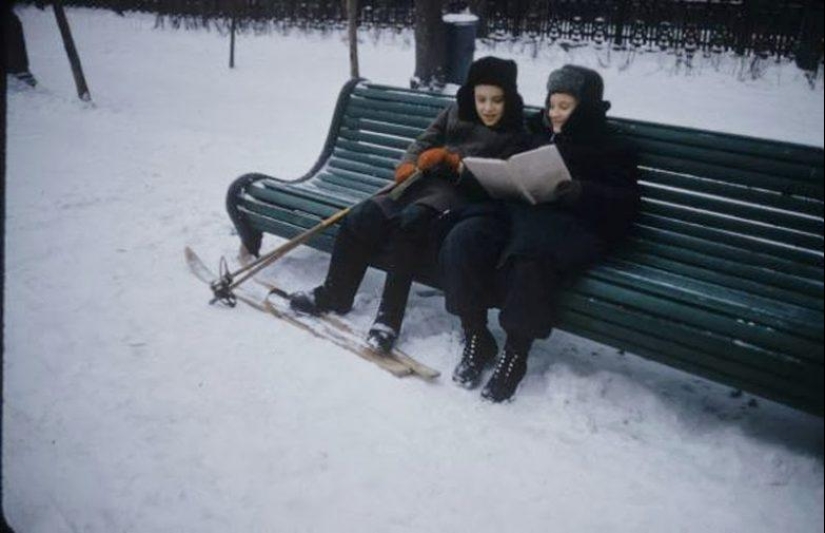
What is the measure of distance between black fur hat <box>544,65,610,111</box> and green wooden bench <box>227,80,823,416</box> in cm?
26

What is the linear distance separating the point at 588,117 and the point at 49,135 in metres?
6.20

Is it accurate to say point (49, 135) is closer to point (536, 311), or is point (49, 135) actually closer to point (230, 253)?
point (230, 253)

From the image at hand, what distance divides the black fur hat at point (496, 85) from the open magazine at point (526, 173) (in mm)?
583

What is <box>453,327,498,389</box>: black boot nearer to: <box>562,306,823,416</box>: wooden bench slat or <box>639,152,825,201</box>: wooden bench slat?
<box>562,306,823,416</box>: wooden bench slat

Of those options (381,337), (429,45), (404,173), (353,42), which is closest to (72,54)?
(353,42)

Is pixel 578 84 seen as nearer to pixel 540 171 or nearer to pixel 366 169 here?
pixel 540 171

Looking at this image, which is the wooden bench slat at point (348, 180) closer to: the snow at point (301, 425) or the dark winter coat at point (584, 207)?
the snow at point (301, 425)

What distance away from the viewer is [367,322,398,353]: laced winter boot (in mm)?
3234

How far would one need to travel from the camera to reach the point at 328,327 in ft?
11.4

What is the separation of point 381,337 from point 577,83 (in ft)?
5.37

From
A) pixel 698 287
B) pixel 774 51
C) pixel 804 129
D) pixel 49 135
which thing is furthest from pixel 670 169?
pixel 774 51

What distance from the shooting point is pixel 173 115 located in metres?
8.23

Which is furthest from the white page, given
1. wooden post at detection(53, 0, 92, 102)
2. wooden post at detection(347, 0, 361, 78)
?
wooden post at detection(53, 0, 92, 102)

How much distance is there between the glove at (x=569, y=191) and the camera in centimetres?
310
